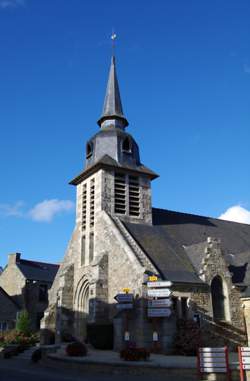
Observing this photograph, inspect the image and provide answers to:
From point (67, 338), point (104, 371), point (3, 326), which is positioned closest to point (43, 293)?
point (3, 326)

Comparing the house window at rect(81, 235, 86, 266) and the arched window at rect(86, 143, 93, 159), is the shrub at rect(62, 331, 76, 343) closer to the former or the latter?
the house window at rect(81, 235, 86, 266)

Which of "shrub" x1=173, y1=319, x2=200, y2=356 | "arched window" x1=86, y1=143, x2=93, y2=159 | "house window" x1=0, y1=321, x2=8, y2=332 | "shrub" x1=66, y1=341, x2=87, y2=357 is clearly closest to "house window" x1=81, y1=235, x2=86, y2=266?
"arched window" x1=86, y1=143, x2=93, y2=159

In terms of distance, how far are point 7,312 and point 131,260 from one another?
51.8 ft

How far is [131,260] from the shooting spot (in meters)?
20.4

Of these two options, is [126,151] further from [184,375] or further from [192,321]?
[184,375]

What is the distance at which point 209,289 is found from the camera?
20.6 meters

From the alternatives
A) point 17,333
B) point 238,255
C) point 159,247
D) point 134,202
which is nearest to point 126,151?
point 134,202

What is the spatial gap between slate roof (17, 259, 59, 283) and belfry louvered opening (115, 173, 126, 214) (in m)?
13.8

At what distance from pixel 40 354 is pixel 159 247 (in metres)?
8.51

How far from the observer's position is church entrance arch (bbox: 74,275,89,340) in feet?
78.0

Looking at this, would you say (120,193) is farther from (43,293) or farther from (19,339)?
(43,293)

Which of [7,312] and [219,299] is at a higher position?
[219,299]

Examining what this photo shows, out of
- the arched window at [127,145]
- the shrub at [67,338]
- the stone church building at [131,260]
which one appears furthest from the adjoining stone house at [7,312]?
the arched window at [127,145]

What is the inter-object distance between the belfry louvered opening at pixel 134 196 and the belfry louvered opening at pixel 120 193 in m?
0.47
